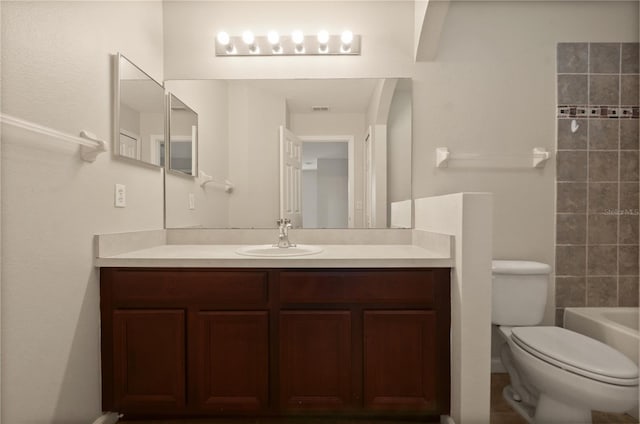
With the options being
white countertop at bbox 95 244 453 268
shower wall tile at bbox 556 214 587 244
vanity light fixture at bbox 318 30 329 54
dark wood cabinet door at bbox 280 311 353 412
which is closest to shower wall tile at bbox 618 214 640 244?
shower wall tile at bbox 556 214 587 244

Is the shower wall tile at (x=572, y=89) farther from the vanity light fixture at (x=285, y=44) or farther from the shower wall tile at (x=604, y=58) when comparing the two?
the vanity light fixture at (x=285, y=44)

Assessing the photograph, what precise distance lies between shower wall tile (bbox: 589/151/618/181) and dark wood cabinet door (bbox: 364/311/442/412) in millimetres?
1512

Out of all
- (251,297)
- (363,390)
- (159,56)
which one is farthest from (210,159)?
(363,390)

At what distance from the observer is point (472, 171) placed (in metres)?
2.08

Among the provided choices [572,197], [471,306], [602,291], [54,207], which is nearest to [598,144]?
[572,197]

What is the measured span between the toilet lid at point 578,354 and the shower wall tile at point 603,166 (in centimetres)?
105

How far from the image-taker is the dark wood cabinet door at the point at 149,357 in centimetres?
148

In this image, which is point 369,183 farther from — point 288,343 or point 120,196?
point 120,196

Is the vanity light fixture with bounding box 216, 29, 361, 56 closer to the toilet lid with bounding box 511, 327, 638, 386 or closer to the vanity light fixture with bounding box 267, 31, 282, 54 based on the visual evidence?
the vanity light fixture with bounding box 267, 31, 282, 54

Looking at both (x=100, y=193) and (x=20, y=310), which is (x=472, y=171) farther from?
(x=20, y=310)

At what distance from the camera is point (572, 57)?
207cm

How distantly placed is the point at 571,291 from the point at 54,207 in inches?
107

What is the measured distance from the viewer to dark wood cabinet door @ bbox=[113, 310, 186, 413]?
1476mm

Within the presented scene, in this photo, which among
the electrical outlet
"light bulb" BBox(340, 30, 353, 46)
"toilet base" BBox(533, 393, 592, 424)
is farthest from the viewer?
"light bulb" BBox(340, 30, 353, 46)
